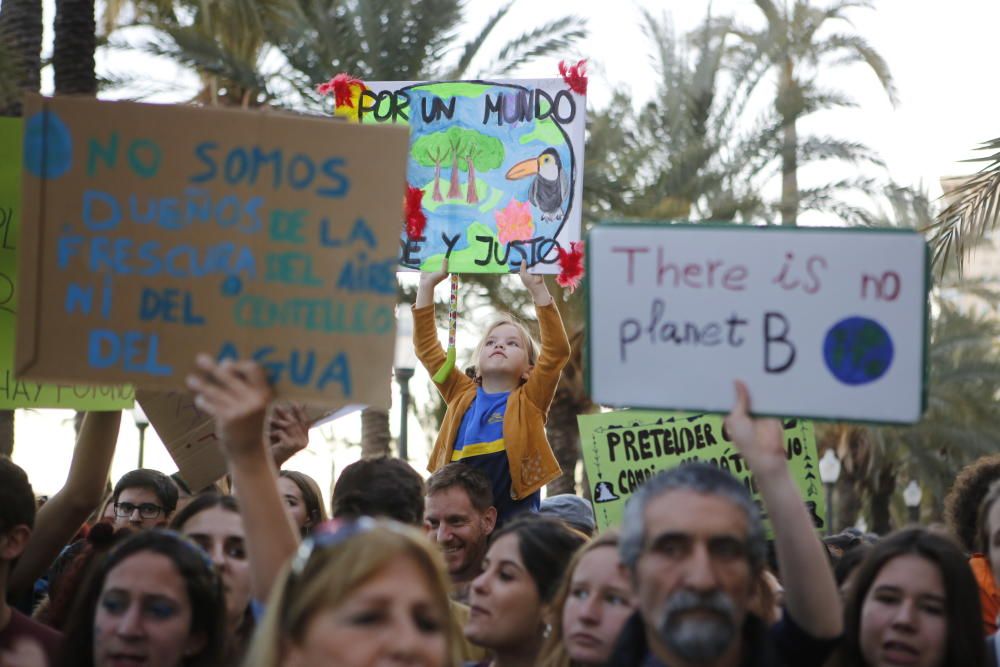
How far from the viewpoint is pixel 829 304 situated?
11.0 ft

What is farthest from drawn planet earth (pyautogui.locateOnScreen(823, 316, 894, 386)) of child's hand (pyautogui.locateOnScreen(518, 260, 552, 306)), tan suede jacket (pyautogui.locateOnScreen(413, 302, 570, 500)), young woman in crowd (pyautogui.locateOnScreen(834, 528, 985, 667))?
child's hand (pyautogui.locateOnScreen(518, 260, 552, 306))

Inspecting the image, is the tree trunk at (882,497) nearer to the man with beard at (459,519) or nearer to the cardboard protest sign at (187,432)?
the man with beard at (459,519)

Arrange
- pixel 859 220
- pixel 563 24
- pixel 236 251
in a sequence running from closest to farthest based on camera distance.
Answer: pixel 236 251
pixel 563 24
pixel 859 220

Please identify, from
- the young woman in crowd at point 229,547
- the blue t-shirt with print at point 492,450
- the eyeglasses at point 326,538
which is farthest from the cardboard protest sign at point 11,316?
the blue t-shirt with print at point 492,450

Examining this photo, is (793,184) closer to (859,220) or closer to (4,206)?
(859,220)

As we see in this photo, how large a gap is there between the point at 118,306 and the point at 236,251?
0.33m

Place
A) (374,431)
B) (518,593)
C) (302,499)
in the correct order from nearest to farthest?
(518,593) < (302,499) < (374,431)

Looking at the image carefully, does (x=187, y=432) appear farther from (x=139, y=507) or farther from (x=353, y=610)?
(x=353, y=610)

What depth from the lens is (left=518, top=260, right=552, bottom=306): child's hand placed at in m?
6.37

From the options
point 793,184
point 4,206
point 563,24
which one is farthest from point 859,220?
point 4,206

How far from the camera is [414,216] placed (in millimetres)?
6660

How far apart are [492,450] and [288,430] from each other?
7.00 ft

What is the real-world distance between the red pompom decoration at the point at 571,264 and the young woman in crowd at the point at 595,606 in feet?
8.95

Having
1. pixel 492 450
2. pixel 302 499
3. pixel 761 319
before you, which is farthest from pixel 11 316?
pixel 761 319
